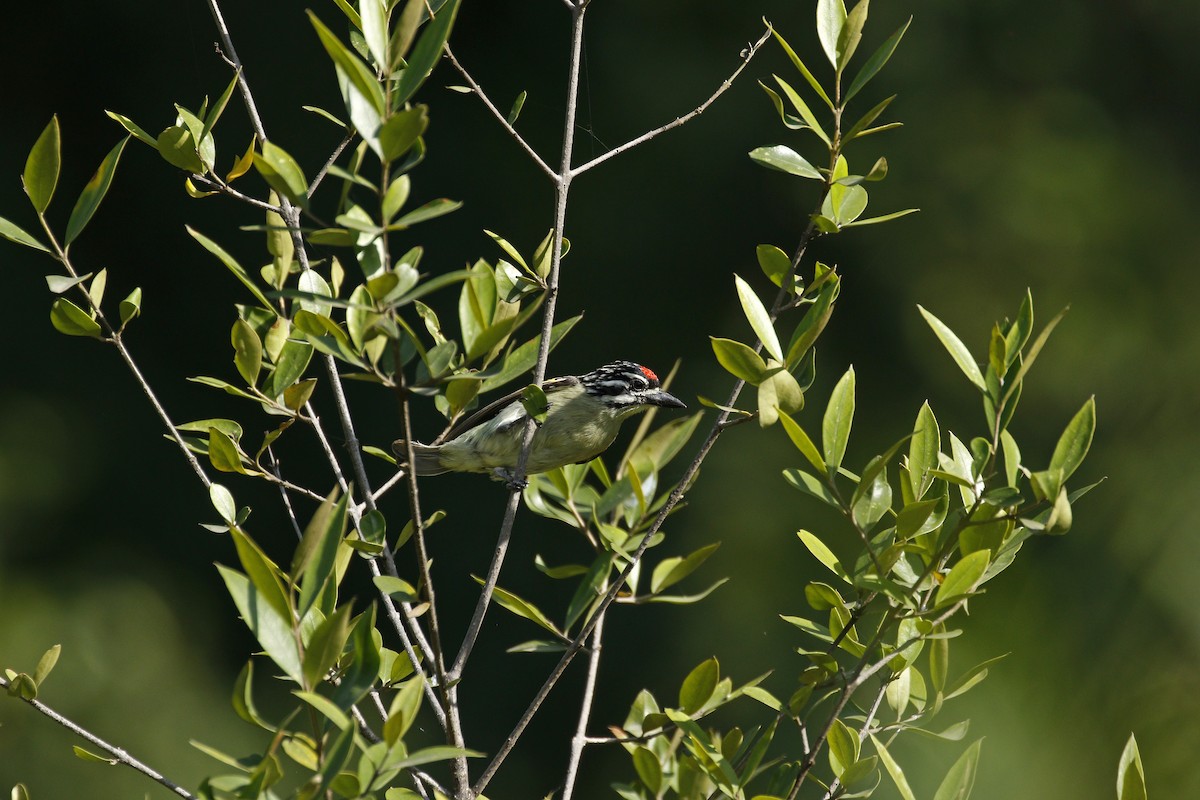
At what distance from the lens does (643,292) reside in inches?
164

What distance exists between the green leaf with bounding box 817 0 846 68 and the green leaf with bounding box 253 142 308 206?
0.56 m

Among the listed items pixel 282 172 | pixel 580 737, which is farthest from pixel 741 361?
pixel 580 737

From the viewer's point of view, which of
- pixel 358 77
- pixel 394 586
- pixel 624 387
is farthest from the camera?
pixel 624 387

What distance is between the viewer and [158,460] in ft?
15.5

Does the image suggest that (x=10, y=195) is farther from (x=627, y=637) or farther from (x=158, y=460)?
(x=627, y=637)

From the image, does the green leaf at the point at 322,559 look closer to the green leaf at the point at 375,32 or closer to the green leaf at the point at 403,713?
the green leaf at the point at 403,713

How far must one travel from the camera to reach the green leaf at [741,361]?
941mm

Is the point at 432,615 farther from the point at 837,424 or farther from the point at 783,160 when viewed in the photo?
the point at 783,160

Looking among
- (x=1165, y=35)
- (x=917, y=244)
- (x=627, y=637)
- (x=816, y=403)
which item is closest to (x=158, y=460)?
(x=627, y=637)

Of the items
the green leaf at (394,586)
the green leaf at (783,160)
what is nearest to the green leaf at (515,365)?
the green leaf at (394,586)

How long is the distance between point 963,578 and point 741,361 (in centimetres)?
25

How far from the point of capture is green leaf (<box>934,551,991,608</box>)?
3.05 ft

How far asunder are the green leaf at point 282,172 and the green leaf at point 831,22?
557 mm

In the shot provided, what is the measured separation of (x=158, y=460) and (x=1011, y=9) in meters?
Result: 3.66
